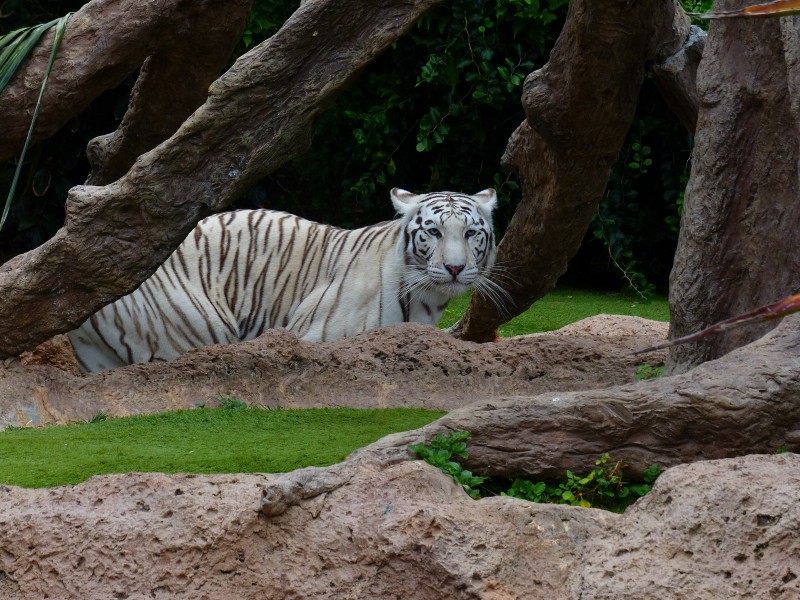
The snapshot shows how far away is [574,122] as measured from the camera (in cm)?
492

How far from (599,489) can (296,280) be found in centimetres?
343

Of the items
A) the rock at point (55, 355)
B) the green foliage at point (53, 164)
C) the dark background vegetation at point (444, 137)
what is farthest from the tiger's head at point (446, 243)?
the green foliage at point (53, 164)

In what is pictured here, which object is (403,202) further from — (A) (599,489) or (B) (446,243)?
(A) (599,489)

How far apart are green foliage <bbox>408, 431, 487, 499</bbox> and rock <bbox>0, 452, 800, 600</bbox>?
14cm

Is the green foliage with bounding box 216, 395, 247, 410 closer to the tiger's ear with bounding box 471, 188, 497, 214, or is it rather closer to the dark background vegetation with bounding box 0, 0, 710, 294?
the tiger's ear with bounding box 471, 188, 497, 214

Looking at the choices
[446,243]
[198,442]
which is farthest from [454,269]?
[198,442]

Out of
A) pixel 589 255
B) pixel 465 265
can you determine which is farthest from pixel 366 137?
pixel 465 265

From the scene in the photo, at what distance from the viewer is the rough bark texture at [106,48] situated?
4.56m

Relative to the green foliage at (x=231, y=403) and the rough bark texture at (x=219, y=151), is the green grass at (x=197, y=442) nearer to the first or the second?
the green foliage at (x=231, y=403)

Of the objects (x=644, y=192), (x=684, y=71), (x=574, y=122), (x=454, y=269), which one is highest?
(x=684, y=71)

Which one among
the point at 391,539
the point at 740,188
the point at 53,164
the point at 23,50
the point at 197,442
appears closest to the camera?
the point at 391,539

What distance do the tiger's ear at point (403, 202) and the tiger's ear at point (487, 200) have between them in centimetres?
35

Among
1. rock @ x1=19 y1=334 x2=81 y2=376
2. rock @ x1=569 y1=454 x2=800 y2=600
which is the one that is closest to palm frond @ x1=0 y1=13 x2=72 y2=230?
rock @ x1=19 y1=334 x2=81 y2=376

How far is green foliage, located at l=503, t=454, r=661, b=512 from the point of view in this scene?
3.21 m
